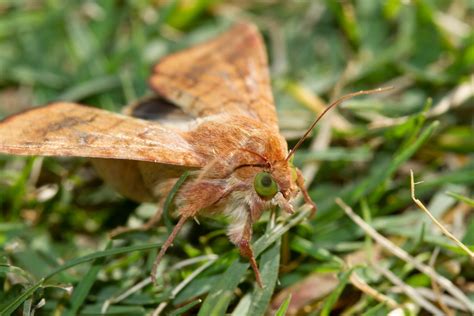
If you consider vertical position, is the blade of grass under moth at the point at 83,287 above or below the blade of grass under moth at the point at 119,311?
above

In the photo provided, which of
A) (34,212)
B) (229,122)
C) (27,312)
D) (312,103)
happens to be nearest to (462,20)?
(312,103)

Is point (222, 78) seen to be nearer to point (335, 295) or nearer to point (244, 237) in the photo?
point (244, 237)

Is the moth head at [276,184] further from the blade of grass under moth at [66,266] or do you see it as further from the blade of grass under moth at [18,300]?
the blade of grass under moth at [18,300]

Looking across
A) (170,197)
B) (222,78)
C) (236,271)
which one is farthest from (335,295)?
(222,78)

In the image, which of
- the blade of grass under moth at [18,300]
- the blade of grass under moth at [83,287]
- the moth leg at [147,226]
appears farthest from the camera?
the moth leg at [147,226]

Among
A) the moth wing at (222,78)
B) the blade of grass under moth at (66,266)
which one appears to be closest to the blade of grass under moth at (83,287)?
the blade of grass under moth at (66,266)

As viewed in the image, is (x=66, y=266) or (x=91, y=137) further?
(x=91, y=137)

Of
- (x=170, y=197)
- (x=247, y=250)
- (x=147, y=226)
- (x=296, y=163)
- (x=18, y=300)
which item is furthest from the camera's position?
(x=296, y=163)
